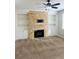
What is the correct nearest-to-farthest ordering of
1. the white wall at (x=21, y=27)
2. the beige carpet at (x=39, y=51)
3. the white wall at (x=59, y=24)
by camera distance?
the beige carpet at (x=39, y=51) < the white wall at (x=21, y=27) < the white wall at (x=59, y=24)

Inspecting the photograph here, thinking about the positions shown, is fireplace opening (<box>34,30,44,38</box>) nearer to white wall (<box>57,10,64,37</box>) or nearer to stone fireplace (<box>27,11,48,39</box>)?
stone fireplace (<box>27,11,48,39</box>)

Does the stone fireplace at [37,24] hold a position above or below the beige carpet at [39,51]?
above

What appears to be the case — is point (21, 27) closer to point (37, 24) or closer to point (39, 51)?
point (37, 24)

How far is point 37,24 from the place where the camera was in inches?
349

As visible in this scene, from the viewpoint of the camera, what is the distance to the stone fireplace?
28.6ft

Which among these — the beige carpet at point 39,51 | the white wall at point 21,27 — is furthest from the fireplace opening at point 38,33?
the beige carpet at point 39,51

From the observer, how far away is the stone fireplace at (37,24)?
870 centimetres

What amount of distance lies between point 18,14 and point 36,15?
145 cm

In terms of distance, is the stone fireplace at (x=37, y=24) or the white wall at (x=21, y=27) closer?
the stone fireplace at (x=37, y=24)

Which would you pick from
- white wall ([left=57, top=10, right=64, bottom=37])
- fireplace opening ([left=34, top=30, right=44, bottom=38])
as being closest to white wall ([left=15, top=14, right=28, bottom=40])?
fireplace opening ([left=34, top=30, right=44, bottom=38])

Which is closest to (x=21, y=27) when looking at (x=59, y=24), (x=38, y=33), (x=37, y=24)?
(x=37, y=24)

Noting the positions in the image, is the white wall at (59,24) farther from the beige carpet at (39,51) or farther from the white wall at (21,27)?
the beige carpet at (39,51)
